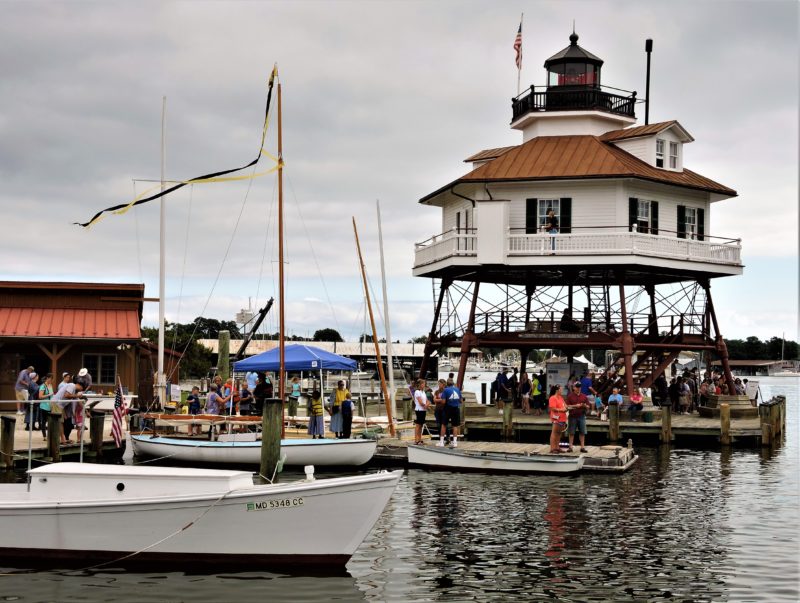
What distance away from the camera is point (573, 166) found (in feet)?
144

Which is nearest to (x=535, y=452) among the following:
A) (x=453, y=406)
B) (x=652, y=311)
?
(x=453, y=406)

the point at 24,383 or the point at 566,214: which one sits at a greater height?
the point at 566,214

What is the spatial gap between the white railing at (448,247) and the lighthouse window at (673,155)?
9.85 m

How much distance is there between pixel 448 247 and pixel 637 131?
10.2 m

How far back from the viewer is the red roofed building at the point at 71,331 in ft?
138

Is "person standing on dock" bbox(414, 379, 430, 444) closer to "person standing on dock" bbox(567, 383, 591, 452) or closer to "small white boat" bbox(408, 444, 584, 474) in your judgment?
"small white boat" bbox(408, 444, 584, 474)

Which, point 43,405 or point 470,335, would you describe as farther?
point 470,335

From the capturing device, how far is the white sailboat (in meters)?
17.7

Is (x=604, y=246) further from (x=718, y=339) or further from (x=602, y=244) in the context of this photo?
(x=718, y=339)

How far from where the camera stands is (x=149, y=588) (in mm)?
16984

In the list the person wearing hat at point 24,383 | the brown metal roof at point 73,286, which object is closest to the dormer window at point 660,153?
the brown metal roof at point 73,286

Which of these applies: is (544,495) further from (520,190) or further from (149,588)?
(520,190)

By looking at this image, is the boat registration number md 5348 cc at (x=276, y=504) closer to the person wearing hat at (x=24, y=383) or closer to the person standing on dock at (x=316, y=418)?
the person standing on dock at (x=316, y=418)

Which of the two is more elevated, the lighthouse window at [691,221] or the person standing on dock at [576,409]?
the lighthouse window at [691,221]
